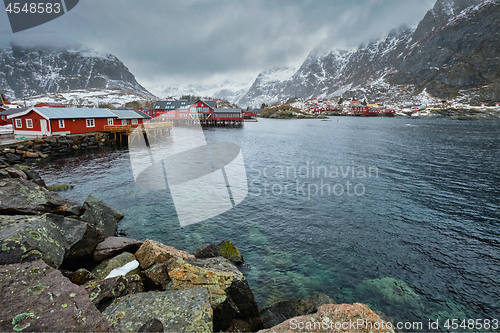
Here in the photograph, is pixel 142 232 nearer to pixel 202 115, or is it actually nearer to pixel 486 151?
pixel 486 151

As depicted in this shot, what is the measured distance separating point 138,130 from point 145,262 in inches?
2189

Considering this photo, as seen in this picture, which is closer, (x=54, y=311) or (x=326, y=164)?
(x=54, y=311)

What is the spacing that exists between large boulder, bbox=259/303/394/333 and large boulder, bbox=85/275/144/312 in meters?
3.44

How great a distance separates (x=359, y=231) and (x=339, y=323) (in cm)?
1038

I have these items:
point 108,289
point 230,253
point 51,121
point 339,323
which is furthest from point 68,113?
point 339,323

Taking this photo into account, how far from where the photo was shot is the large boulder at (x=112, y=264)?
7.90m

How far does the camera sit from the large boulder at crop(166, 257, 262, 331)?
21.1 feet

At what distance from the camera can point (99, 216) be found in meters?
13.3

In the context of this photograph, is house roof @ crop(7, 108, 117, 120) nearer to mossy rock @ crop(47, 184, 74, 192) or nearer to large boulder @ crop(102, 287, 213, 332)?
mossy rock @ crop(47, 184, 74, 192)

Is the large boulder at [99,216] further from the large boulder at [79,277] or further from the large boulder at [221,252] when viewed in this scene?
the large boulder at [79,277]

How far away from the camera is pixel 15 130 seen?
43219mm

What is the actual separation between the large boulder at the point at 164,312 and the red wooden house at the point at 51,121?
4763 centimetres

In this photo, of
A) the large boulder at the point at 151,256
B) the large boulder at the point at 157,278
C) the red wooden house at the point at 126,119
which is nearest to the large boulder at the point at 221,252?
the large boulder at the point at 151,256

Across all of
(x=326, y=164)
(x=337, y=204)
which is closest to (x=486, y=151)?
(x=326, y=164)
